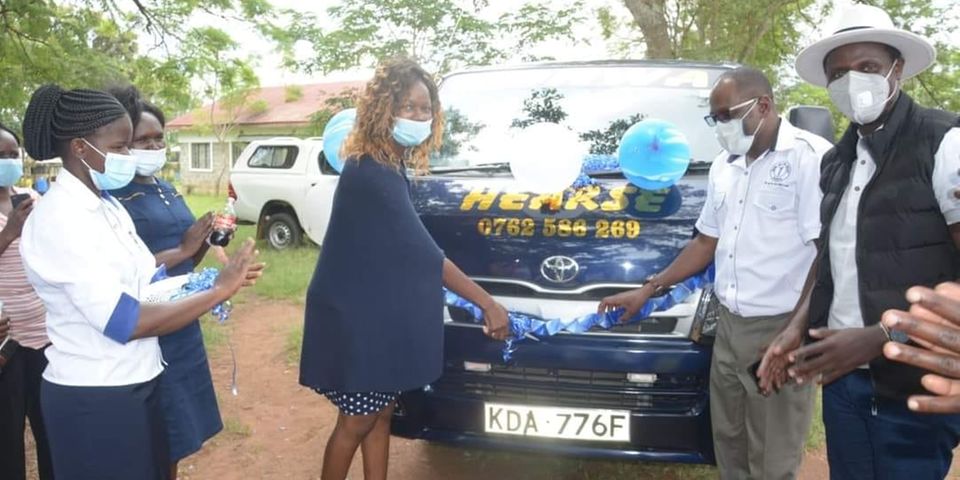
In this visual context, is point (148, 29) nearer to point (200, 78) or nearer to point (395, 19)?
point (200, 78)

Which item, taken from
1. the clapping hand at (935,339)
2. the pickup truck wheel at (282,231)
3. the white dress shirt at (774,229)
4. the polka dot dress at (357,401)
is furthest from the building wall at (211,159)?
the clapping hand at (935,339)

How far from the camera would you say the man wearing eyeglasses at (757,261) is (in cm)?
247

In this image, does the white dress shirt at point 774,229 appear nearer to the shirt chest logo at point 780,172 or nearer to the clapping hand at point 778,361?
the shirt chest logo at point 780,172

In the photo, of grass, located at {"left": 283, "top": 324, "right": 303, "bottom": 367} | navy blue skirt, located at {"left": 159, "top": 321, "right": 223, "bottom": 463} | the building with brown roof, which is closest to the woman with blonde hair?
navy blue skirt, located at {"left": 159, "top": 321, "right": 223, "bottom": 463}

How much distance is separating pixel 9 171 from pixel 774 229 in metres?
2.98

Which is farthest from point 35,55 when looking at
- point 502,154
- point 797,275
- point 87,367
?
point 797,275

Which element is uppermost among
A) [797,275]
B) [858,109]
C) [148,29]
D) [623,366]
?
[148,29]

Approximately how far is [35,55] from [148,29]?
1.75 m

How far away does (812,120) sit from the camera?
3.12 metres

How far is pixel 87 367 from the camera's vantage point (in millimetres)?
1939

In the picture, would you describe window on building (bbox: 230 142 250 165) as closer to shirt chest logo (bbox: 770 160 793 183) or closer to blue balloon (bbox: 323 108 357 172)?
blue balloon (bbox: 323 108 357 172)

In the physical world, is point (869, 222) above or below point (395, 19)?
below

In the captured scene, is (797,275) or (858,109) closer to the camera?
(858,109)

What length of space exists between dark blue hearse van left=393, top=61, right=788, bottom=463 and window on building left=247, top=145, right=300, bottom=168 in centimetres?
851
